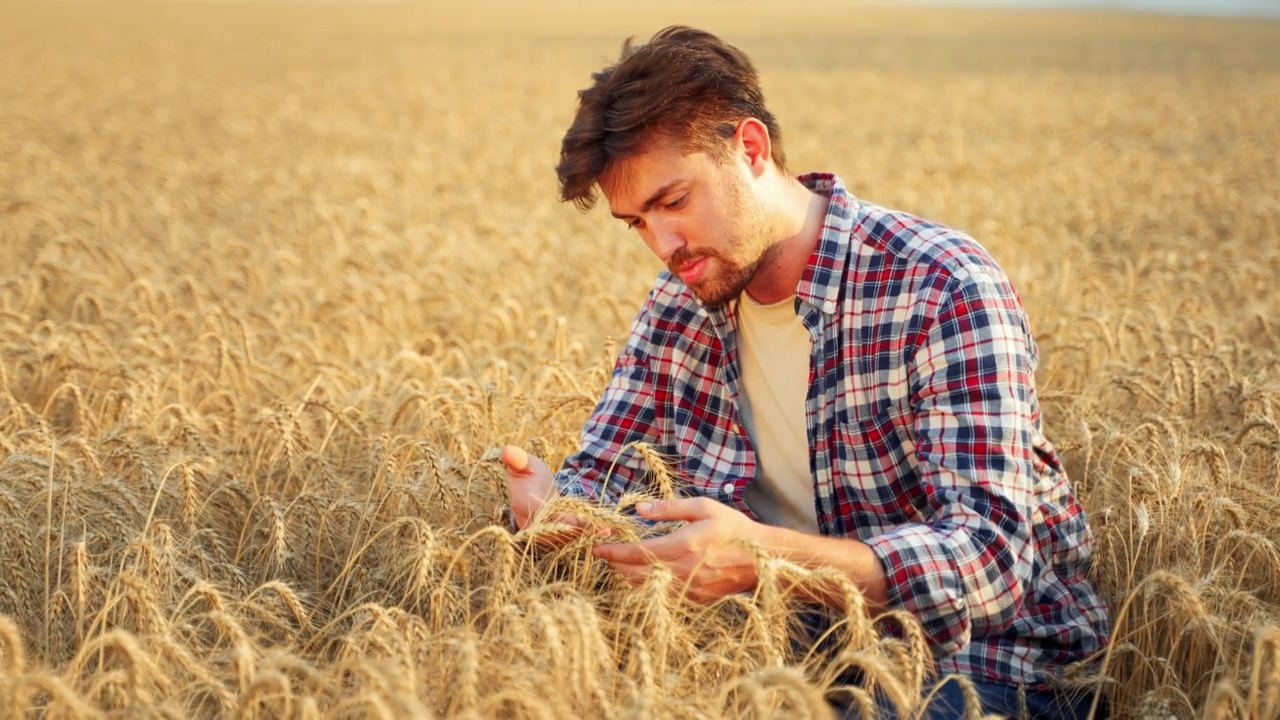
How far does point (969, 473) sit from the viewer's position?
Result: 2.38m

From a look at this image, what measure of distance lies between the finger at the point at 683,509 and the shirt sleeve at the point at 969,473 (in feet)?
1.16

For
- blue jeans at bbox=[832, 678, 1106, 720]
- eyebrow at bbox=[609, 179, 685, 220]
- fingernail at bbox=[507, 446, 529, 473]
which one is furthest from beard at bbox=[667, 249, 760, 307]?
blue jeans at bbox=[832, 678, 1106, 720]

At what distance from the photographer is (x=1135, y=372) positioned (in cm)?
426

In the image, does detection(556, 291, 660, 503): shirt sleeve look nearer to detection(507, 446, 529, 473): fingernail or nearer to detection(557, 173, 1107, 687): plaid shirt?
detection(557, 173, 1107, 687): plaid shirt

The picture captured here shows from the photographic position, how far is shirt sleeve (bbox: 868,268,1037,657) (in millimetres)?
2328

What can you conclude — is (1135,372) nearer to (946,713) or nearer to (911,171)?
(946,713)

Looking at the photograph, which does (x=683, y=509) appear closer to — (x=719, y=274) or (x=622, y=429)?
(x=719, y=274)

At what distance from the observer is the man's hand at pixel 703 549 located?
91.6 inches

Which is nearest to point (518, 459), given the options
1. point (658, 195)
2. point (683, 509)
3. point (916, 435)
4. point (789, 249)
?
point (683, 509)

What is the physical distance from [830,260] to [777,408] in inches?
17.2

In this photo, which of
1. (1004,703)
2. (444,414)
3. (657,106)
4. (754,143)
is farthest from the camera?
(444,414)

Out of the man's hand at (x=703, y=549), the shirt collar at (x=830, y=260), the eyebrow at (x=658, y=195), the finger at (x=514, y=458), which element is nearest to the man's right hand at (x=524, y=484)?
the finger at (x=514, y=458)

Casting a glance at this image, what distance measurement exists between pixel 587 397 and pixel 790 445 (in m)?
1.09

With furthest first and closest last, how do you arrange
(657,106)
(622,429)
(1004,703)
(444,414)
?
(444,414) < (622,429) < (657,106) < (1004,703)
